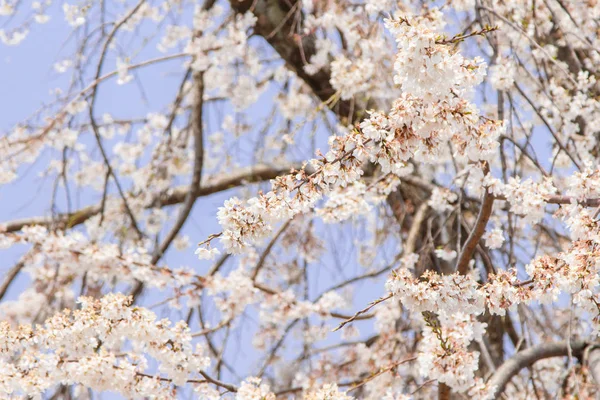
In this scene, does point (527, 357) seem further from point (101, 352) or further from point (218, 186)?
point (218, 186)

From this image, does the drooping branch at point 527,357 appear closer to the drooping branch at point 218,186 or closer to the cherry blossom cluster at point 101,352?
the cherry blossom cluster at point 101,352

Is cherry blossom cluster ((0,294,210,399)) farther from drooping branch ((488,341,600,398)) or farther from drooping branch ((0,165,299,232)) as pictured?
drooping branch ((0,165,299,232))

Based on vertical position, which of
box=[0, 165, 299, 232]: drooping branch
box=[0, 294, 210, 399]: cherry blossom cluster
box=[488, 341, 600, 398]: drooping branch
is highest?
box=[0, 165, 299, 232]: drooping branch

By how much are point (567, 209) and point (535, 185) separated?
20 cm

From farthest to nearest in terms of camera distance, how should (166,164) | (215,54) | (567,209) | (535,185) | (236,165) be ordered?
(236,165)
(166,164)
(215,54)
(535,185)
(567,209)

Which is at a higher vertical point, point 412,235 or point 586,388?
point 412,235

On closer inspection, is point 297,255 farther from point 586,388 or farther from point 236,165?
point 586,388

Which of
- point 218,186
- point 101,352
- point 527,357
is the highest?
point 218,186

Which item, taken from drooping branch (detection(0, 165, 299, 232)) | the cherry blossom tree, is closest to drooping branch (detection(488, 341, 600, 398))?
the cherry blossom tree

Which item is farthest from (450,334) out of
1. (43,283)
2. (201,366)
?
(43,283)

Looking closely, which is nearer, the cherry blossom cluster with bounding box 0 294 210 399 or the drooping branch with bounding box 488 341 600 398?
the cherry blossom cluster with bounding box 0 294 210 399

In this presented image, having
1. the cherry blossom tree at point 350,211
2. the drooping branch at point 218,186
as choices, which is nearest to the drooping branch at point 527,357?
the cherry blossom tree at point 350,211

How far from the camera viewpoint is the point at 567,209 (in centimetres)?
182

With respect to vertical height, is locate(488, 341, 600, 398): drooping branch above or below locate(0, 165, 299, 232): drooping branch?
below
